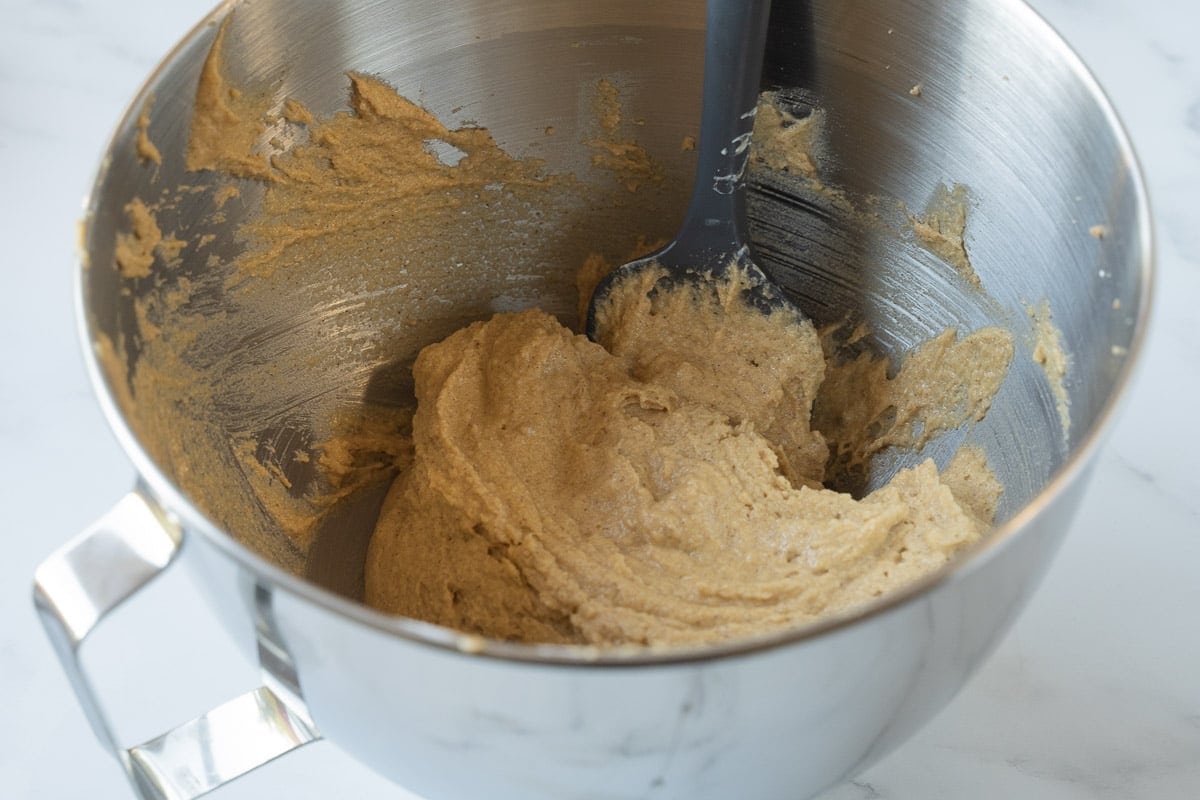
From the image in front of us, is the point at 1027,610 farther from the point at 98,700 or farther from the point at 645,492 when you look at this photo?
the point at 98,700

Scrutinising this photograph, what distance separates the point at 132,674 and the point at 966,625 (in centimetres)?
101

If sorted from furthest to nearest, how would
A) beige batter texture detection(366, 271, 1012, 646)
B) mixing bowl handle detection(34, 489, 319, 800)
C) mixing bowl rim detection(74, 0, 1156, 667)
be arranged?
beige batter texture detection(366, 271, 1012, 646) → mixing bowl handle detection(34, 489, 319, 800) → mixing bowl rim detection(74, 0, 1156, 667)

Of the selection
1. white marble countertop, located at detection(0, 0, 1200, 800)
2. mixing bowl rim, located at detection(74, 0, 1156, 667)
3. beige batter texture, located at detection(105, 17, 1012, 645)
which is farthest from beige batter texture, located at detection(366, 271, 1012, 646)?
mixing bowl rim, located at detection(74, 0, 1156, 667)

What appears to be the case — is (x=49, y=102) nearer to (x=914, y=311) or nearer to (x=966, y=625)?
(x=914, y=311)

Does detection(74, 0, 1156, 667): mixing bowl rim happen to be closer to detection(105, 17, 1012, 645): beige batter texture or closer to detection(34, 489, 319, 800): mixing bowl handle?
detection(34, 489, 319, 800): mixing bowl handle

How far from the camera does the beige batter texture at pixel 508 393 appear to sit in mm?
1372

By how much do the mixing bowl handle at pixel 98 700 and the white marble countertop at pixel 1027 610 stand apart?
234 mm

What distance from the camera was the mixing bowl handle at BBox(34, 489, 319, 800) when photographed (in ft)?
3.29

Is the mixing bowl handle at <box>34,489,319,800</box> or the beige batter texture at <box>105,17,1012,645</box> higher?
the beige batter texture at <box>105,17,1012,645</box>

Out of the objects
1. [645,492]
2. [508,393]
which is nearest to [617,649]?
[645,492]

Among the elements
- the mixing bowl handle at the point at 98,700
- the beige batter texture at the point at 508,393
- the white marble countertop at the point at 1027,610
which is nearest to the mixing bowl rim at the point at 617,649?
the mixing bowl handle at the point at 98,700

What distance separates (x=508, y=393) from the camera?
5.24 ft

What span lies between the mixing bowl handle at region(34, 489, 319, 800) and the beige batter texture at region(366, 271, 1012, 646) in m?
0.28

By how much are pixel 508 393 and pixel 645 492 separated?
238 millimetres
